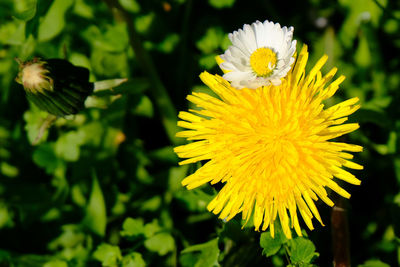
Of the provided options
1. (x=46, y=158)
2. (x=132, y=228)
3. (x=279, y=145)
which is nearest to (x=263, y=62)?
(x=279, y=145)

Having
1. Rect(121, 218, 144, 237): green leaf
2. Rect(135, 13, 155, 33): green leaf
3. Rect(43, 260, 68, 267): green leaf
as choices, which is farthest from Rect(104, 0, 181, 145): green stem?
Rect(43, 260, 68, 267): green leaf

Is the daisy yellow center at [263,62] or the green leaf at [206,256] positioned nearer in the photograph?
the daisy yellow center at [263,62]

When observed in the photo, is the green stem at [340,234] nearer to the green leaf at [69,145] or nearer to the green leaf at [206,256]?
the green leaf at [206,256]

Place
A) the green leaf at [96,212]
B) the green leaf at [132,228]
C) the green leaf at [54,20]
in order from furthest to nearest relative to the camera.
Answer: the green leaf at [96,212]
the green leaf at [54,20]
the green leaf at [132,228]

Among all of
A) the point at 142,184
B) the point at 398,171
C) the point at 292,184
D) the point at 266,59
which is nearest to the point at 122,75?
the point at 142,184

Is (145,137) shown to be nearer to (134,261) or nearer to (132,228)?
(132,228)

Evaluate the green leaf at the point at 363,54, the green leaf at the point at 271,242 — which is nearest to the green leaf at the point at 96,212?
the green leaf at the point at 271,242

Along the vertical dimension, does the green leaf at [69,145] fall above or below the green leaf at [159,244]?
above
